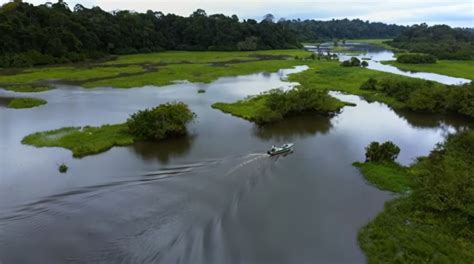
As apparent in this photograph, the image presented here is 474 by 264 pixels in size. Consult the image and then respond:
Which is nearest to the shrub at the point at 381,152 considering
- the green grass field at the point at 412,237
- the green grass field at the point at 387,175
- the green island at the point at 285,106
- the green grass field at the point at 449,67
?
the green grass field at the point at 387,175

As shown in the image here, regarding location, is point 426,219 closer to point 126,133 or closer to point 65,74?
point 126,133

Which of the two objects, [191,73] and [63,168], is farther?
[191,73]

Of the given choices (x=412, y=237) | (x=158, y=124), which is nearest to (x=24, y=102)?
(x=158, y=124)

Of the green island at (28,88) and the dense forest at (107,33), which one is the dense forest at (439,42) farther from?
the green island at (28,88)

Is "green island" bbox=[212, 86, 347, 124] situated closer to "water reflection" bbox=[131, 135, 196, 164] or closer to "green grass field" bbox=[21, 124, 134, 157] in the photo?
"water reflection" bbox=[131, 135, 196, 164]

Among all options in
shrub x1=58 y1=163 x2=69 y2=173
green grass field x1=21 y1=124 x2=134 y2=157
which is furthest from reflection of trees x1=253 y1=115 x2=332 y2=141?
shrub x1=58 y1=163 x2=69 y2=173

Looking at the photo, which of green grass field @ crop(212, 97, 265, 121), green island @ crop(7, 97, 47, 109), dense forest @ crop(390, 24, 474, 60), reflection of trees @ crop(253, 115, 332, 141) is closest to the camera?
reflection of trees @ crop(253, 115, 332, 141)
